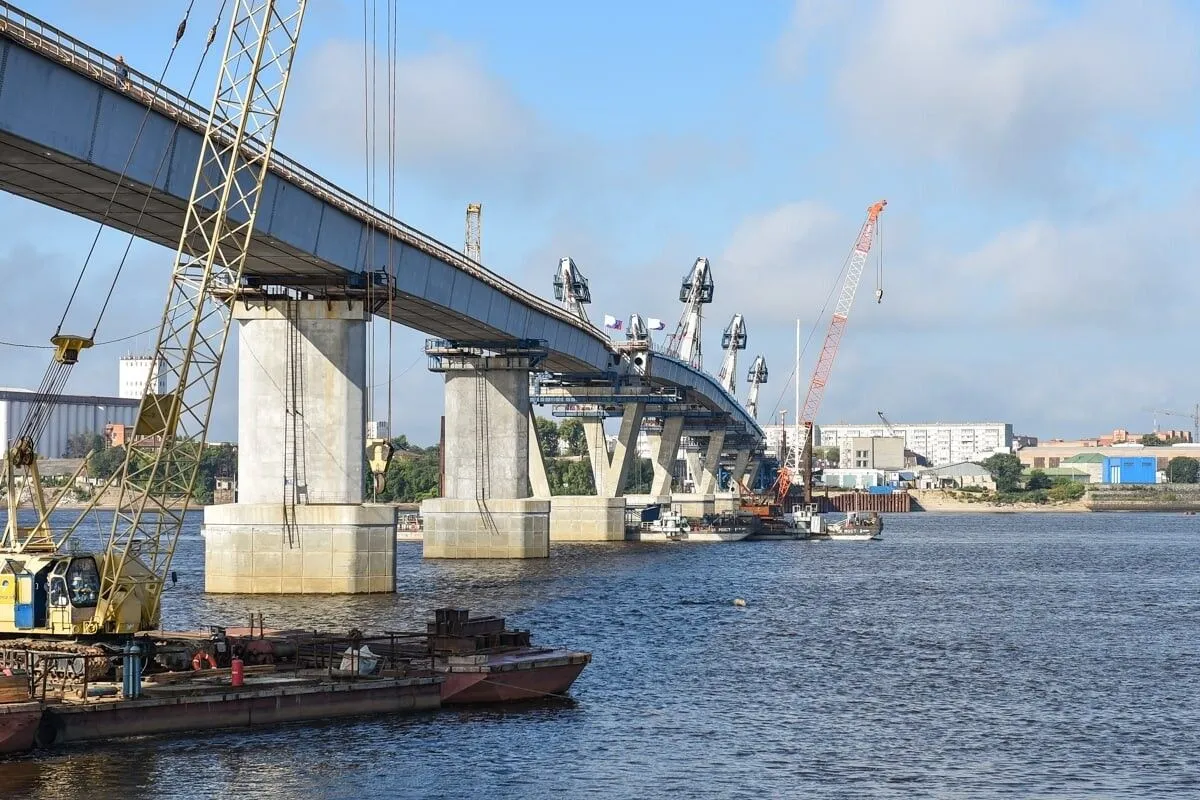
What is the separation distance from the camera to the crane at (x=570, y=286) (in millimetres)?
172750

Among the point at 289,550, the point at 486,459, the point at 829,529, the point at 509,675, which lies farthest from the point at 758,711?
the point at 829,529

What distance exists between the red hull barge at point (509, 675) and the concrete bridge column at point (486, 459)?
2576 inches

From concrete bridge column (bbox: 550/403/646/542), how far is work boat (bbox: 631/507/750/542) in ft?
21.2

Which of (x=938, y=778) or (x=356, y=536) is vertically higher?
(x=356, y=536)

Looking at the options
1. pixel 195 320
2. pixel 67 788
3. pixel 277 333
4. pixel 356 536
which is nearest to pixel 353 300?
pixel 277 333

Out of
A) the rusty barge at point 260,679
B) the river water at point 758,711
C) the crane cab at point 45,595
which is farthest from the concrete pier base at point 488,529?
the crane cab at point 45,595

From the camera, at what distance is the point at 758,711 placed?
48.4m

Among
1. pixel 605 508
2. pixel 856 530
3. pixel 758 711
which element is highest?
pixel 605 508

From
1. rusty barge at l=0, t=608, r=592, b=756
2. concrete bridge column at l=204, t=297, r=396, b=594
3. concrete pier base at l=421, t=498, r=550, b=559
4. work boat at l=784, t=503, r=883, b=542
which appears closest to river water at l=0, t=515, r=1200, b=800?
rusty barge at l=0, t=608, r=592, b=756

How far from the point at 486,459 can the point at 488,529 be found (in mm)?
4843

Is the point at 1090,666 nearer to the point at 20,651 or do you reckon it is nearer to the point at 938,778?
the point at 938,778

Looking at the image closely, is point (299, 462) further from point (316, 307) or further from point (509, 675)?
point (509, 675)

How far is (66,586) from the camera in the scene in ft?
146

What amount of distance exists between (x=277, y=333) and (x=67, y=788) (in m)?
44.8
